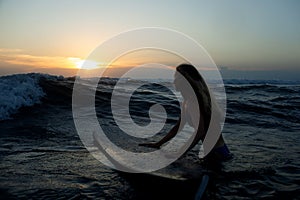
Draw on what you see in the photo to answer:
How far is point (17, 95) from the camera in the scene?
1095cm

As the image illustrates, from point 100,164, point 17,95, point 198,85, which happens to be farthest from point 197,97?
point 17,95

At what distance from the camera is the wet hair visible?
177 inches

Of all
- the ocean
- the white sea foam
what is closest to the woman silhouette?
the ocean

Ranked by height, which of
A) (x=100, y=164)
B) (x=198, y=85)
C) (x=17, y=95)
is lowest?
(x=100, y=164)

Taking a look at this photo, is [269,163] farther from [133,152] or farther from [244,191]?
[133,152]

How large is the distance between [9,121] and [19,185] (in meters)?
5.53

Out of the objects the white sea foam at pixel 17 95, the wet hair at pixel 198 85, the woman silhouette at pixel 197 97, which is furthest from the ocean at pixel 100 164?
the wet hair at pixel 198 85

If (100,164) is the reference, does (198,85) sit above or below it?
above

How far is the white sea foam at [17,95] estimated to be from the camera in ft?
31.8

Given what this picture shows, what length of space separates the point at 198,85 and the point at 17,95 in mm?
8808

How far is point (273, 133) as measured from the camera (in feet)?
27.9

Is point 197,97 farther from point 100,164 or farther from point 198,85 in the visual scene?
point 100,164

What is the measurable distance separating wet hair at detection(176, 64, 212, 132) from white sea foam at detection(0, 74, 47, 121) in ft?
22.7

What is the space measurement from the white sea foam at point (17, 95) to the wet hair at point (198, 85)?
693cm
